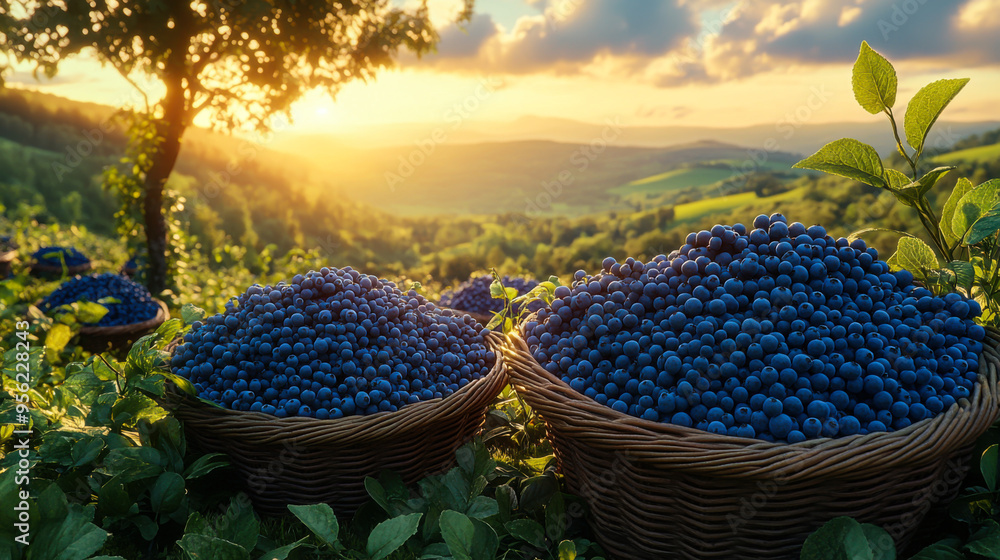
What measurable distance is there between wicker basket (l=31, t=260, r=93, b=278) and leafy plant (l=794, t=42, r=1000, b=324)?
7259 mm

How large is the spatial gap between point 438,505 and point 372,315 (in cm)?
60

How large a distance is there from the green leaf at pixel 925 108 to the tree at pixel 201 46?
491 centimetres

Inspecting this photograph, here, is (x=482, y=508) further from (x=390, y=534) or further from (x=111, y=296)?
(x=111, y=296)

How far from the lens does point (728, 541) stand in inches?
47.0

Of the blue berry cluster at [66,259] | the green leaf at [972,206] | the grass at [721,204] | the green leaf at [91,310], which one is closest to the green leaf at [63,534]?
the green leaf at [91,310]

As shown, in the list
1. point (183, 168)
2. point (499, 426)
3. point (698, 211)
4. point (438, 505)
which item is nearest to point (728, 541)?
point (438, 505)

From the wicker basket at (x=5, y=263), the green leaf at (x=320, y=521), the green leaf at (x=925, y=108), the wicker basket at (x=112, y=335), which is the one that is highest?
the green leaf at (x=925, y=108)

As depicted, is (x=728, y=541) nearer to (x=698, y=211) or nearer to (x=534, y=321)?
(x=534, y=321)

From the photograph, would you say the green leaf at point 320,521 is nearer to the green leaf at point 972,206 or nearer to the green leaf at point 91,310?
the green leaf at point 91,310

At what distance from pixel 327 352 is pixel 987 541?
1561 mm

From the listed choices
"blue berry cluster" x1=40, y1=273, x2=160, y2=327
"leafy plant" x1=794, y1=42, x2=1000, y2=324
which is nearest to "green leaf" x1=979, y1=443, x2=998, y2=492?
"leafy plant" x1=794, y1=42, x2=1000, y2=324

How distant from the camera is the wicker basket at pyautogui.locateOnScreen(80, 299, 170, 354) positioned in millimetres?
3555

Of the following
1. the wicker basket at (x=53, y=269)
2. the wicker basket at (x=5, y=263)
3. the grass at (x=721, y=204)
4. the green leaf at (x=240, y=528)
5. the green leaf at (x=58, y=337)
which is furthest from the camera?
the grass at (x=721, y=204)

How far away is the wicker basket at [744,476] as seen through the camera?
1058mm
